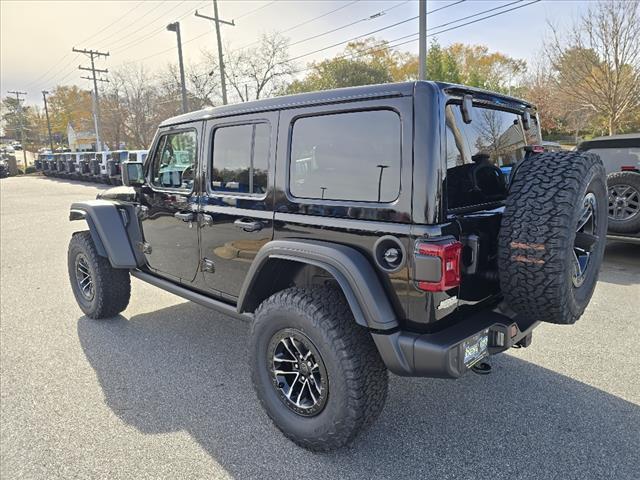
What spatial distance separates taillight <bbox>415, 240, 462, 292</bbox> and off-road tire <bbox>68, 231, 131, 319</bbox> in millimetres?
3388

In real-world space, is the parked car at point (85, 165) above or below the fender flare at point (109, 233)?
above

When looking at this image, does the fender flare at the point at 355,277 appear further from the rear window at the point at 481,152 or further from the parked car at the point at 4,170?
the parked car at the point at 4,170

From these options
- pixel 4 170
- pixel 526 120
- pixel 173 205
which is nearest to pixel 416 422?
pixel 526 120

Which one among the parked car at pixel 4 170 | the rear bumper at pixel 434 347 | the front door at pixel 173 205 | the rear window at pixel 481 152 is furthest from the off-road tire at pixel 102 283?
the parked car at pixel 4 170

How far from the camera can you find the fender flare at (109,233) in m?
4.11

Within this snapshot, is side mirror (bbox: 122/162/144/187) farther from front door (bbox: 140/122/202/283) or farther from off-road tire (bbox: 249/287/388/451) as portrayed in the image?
off-road tire (bbox: 249/287/388/451)

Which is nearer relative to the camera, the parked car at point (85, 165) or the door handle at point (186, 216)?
the door handle at point (186, 216)

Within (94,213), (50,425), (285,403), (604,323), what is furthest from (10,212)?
(604,323)

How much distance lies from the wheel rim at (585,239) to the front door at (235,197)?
5.85 feet

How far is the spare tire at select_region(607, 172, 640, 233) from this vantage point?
A: 572 cm

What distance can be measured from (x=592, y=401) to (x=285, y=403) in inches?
79.8

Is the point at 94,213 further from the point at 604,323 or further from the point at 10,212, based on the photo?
the point at 10,212

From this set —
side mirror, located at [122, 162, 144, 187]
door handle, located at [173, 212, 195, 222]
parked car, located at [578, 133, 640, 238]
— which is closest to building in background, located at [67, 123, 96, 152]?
side mirror, located at [122, 162, 144, 187]

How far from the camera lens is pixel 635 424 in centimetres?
264
